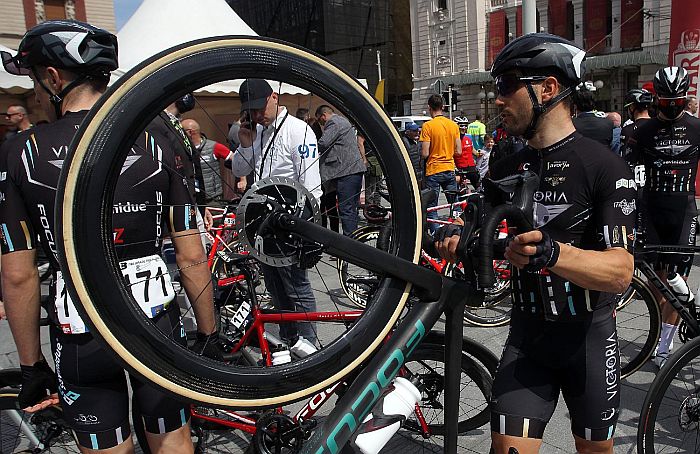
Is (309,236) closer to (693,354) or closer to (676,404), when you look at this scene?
(693,354)

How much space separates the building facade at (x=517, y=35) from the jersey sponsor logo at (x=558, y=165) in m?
27.1

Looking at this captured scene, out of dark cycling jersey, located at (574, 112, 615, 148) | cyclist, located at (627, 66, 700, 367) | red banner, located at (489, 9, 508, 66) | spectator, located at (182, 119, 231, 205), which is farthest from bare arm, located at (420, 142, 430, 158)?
red banner, located at (489, 9, 508, 66)

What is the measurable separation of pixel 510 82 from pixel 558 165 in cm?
35

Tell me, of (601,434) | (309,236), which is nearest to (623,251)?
(601,434)

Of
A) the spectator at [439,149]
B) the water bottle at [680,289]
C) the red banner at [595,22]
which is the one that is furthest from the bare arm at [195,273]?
the red banner at [595,22]

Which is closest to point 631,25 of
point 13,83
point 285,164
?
point 13,83

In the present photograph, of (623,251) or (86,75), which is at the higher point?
(86,75)

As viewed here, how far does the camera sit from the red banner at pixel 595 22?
106 ft

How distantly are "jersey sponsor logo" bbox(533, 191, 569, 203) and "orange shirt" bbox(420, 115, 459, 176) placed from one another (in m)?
5.77

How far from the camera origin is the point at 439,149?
7750mm

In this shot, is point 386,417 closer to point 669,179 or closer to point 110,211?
point 110,211

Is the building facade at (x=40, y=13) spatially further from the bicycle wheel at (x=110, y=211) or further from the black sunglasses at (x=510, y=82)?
the bicycle wheel at (x=110, y=211)

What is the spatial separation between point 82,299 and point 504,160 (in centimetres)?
169

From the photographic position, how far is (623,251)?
181 cm
